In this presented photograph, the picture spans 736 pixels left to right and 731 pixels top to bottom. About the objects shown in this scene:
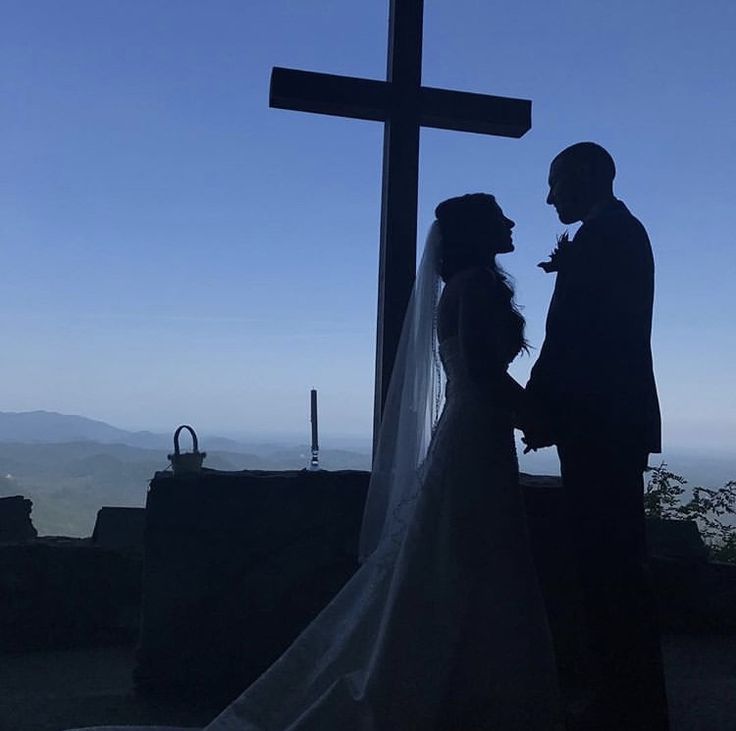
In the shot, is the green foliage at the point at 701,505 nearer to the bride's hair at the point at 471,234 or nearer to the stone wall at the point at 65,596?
the bride's hair at the point at 471,234

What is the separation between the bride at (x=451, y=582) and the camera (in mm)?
2742

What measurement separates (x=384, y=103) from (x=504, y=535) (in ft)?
8.30

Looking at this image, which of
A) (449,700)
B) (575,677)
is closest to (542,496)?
(575,677)

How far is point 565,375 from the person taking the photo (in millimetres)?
2959

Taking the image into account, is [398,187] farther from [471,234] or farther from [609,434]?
[609,434]

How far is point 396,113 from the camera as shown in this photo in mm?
4305

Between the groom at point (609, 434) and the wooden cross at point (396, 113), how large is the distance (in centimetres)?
129

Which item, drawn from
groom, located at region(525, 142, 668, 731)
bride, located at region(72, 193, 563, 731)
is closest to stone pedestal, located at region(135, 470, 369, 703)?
bride, located at region(72, 193, 563, 731)

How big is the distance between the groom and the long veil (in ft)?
1.65

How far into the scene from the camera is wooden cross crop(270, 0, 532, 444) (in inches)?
165

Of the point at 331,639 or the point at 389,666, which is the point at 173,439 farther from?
the point at 389,666

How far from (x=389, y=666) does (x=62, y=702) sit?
1.83 metres

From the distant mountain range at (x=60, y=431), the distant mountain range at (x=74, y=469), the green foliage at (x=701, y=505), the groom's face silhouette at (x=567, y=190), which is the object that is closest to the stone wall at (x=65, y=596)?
the groom's face silhouette at (x=567, y=190)

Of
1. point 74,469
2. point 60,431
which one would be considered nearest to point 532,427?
point 74,469
